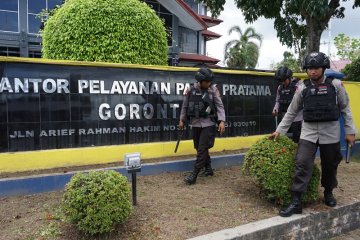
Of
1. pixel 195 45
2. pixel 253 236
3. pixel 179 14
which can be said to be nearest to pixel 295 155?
pixel 253 236

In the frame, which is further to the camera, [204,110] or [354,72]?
[354,72]

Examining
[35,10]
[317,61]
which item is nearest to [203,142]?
[317,61]

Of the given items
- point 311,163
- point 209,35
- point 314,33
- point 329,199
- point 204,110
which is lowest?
point 329,199

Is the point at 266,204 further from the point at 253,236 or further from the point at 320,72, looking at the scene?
the point at 320,72

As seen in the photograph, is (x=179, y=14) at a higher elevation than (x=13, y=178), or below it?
higher

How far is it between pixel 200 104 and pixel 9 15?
16432mm

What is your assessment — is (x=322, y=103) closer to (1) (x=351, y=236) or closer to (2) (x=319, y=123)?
(2) (x=319, y=123)

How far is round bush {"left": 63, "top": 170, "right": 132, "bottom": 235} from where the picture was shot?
305 cm

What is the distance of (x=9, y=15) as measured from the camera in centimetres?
1812

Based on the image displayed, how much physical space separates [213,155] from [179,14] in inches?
628

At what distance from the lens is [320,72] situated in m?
4.01

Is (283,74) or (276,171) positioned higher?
(283,74)

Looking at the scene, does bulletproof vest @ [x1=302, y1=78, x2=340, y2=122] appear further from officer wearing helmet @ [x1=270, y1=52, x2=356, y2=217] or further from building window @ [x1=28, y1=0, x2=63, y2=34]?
building window @ [x1=28, y1=0, x2=63, y2=34]

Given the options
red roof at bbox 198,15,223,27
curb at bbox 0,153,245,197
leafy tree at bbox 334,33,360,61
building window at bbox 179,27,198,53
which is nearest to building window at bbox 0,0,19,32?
building window at bbox 179,27,198,53
